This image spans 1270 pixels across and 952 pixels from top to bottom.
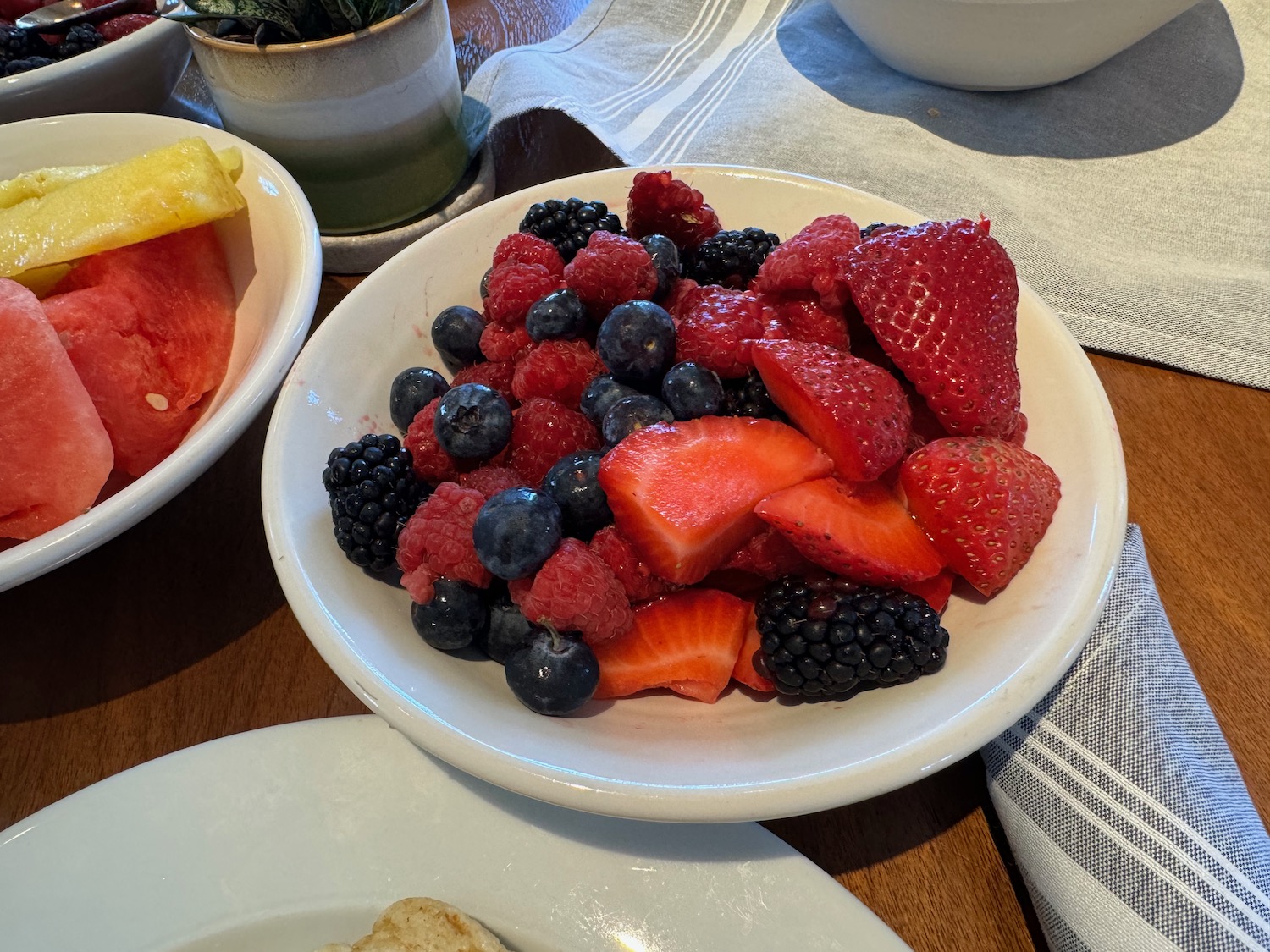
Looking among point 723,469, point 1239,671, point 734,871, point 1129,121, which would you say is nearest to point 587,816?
point 734,871

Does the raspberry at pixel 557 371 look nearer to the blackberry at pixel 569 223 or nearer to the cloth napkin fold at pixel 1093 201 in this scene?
the blackberry at pixel 569 223

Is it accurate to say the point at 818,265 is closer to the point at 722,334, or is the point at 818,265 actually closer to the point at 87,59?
the point at 722,334

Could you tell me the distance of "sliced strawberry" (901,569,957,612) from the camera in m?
0.71

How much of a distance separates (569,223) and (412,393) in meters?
0.29

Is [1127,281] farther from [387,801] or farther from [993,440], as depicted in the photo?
[387,801]

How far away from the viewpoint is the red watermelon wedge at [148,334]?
93cm

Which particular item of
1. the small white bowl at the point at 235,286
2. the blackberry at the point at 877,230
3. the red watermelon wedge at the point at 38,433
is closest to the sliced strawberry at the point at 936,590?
the blackberry at the point at 877,230

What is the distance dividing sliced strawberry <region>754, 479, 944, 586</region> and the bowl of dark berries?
4.53 feet

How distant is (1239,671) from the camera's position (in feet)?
2.75

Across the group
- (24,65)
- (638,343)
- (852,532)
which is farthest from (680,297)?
(24,65)

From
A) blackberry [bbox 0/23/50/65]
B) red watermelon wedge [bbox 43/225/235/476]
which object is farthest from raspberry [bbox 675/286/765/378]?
blackberry [bbox 0/23/50/65]

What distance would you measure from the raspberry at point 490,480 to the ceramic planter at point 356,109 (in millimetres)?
726

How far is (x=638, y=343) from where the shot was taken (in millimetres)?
778

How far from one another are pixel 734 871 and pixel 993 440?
0.45 meters
